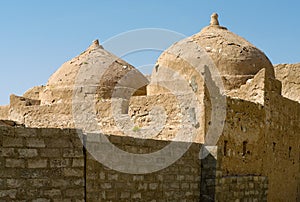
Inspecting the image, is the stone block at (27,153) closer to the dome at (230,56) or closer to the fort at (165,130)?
the fort at (165,130)

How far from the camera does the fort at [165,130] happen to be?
19.3ft

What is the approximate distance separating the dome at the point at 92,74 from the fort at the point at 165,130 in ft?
0.12

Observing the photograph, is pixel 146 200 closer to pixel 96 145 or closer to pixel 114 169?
pixel 114 169

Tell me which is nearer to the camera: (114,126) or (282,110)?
(114,126)

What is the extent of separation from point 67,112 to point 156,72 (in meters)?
2.54

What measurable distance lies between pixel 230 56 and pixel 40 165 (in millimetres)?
8106

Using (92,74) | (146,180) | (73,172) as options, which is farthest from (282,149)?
(73,172)

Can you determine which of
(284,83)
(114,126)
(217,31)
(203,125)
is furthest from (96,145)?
(284,83)

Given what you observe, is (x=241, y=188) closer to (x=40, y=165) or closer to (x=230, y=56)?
(x=40, y=165)

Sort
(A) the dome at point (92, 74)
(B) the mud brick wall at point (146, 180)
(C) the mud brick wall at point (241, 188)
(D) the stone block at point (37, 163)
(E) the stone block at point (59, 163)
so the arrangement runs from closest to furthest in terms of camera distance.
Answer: (D) the stone block at point (37, 163) → (E) the stone block at point (59, 163) → (B) the mud brick wall at point (146, 180) → (C) the mud brick wall at point (241, 188) → (A) the dome at point (92, 74)

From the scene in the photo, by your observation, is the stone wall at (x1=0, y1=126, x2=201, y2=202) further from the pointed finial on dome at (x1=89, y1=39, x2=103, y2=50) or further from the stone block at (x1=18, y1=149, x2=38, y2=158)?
the pointed finial on dome at (x1=89, y1=39, x2=103, y2=50)

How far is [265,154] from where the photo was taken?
11.5 m

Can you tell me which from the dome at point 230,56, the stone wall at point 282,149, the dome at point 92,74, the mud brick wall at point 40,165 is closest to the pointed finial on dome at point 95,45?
the dome at point 92,74

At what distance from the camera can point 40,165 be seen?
18.9 ft
